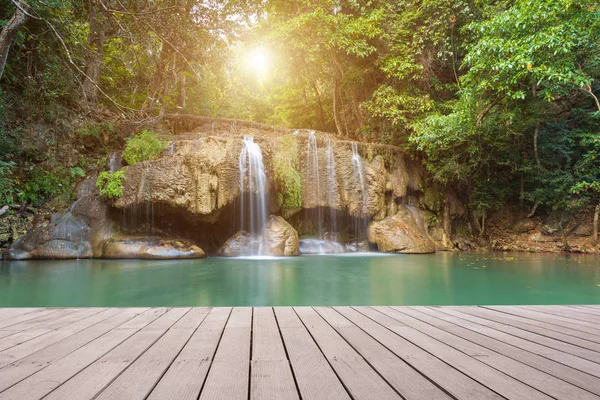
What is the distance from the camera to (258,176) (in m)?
10.2

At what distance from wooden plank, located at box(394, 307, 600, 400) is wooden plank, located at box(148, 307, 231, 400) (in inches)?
46.5

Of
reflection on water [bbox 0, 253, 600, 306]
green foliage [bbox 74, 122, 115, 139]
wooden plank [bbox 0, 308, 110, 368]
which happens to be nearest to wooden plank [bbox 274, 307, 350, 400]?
wooden plank [bbox 0, 308, 110, 368]

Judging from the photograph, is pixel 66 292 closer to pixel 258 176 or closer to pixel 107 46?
pixel 258 176

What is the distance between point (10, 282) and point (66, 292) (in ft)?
5.00

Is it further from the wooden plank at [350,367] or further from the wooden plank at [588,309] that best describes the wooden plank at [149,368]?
the wooden plank at [588,309]

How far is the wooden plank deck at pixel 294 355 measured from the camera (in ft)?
3.60

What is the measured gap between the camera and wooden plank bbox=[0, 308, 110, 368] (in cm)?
141

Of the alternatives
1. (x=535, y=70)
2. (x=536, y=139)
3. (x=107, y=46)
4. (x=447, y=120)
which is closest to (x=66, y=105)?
(x=107, y=46)

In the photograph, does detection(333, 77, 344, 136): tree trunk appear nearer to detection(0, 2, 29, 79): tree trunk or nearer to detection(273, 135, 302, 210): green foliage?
detection(273, 135, 302, 210): green foliage

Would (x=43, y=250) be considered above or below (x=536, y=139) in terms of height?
below

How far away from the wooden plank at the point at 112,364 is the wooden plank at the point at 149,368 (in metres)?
0.03

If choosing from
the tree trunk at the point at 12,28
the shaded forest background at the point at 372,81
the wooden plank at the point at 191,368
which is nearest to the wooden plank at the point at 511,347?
the wooden plank at the point at 191,368

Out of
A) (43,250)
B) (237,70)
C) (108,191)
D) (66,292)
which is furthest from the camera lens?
(108,191)

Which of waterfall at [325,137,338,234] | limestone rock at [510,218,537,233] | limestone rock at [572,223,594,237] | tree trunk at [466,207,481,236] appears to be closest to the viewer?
waterfall at [325,137,338,234]
